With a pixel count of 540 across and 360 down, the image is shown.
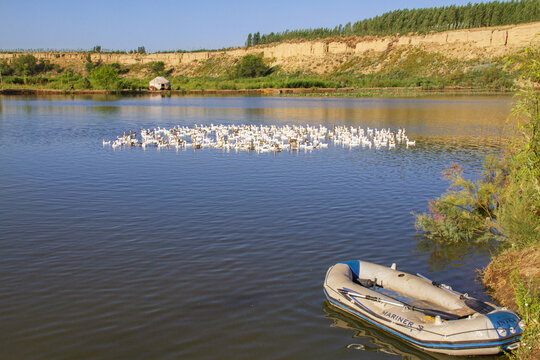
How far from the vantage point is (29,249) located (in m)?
12.4

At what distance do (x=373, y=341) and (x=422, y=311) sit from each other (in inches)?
39.8

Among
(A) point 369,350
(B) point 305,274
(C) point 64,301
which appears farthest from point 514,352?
(C) point 64,301

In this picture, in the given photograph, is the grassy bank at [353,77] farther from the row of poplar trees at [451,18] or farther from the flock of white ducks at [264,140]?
the flock of white ducks at [264,140]

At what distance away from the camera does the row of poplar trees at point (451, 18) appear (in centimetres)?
13525

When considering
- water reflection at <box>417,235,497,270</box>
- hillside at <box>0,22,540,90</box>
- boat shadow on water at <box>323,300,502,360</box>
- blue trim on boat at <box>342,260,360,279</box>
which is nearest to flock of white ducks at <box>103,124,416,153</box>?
water reflection at <box>417,235,497,270</box>

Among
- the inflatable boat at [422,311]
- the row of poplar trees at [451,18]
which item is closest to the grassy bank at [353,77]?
the row of poplar trees at [451,18]

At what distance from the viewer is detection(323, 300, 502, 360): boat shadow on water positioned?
818cm

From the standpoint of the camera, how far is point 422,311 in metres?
8.59

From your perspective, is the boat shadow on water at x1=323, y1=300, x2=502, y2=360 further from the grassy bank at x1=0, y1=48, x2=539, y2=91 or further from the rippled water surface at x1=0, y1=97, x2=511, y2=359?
the grassy bank at x1=0, y1=48, x2=539, y2=91

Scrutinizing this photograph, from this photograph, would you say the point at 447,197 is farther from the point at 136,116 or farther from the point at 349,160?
the point at 136,116

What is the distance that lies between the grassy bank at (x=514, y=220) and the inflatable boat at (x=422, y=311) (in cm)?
41

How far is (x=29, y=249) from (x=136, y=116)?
3961 cm

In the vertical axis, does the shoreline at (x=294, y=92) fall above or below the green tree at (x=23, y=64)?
below

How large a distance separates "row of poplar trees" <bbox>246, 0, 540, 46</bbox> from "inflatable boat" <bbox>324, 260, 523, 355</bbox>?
139083 millimetres
